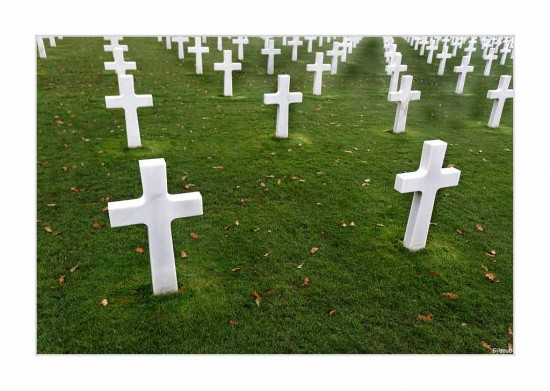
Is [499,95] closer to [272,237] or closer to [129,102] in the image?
[272,237]

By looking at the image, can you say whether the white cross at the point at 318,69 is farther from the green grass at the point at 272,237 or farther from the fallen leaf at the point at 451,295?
the fallen leaf at the point at 451,295

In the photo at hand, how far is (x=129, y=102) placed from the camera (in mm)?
7168

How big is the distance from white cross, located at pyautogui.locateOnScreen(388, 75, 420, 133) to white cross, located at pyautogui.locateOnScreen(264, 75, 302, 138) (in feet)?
7.28

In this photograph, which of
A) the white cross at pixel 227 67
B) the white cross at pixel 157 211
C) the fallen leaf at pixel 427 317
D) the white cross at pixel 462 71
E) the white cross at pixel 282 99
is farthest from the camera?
the white cross at pixel 462 71

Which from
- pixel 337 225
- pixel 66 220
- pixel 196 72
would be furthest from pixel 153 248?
pixel 196 72

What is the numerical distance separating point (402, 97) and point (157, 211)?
22.7 feet

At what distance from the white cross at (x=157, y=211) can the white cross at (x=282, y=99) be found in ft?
16.1

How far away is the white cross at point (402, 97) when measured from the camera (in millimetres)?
8508

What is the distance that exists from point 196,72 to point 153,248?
38.2 ft

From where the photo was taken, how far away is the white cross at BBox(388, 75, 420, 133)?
8.51 metres

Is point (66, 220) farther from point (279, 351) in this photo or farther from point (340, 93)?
point (340, 93)

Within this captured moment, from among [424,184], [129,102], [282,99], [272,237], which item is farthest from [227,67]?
[424,184]

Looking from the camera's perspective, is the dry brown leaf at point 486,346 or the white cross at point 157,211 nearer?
the white cross at point 157,211

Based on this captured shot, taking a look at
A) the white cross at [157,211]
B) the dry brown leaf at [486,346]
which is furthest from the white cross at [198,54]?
the dry brown leaf at [486,346]
